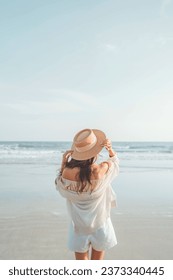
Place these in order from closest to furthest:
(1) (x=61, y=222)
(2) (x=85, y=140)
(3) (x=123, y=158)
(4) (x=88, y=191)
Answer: (4) (x=88, y=191), (2) (x=85, y=140), (1) (x=61, y=222), (3) (x=123, y=158)

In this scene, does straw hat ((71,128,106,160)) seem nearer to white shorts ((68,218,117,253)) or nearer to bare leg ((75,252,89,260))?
white shorts ((68,218,117,253))

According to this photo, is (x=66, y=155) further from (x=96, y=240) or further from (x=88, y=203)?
(x=96, y=240)

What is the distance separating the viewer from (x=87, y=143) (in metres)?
2.73

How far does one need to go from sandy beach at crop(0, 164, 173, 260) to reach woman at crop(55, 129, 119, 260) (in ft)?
3.58

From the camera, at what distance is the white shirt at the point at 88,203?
2664 millimetres

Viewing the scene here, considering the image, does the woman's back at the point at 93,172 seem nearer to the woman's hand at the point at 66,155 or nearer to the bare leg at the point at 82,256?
the woman's hand at the point at 66,155

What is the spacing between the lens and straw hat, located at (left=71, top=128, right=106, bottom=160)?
2668mm

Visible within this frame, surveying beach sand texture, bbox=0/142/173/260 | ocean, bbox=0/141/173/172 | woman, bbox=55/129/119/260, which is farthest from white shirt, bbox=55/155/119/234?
beach sand texture, bbox=0/142/173/260

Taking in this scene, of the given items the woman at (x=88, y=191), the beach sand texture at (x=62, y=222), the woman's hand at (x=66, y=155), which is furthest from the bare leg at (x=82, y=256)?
the beach sand texture at (x=62, y=222)

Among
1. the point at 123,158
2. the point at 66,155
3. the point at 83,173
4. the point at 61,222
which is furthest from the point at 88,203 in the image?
the point at 123,158

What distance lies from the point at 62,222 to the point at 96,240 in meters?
2.31

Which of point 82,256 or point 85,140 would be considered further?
point 82,256

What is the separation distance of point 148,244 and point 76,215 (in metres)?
1.74
